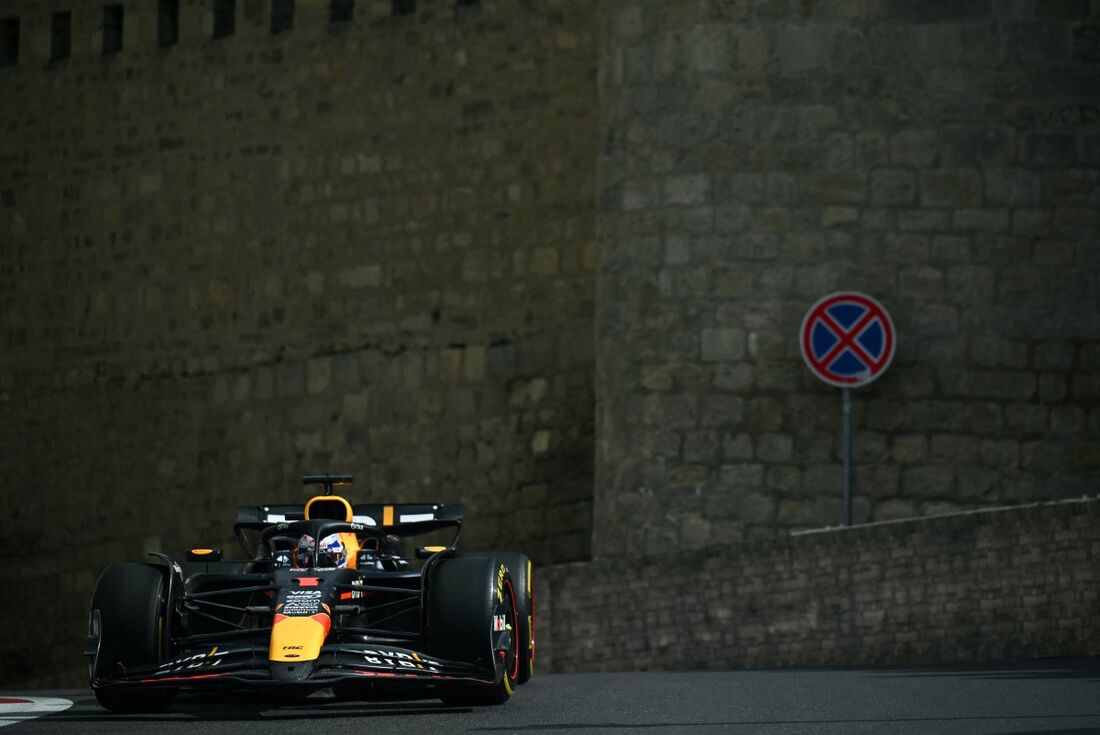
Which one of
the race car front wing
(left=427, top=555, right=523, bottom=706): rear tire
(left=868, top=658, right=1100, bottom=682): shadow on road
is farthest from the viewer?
(left=868, top=658, right=1100, bottom=682): shadow on road

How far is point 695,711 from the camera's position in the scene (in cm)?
982

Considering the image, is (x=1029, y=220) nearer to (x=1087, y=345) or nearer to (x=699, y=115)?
(x=1087, y=345)

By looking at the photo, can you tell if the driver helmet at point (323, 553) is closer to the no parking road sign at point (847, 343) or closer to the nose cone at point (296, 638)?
the nose cone at point (296, 638)

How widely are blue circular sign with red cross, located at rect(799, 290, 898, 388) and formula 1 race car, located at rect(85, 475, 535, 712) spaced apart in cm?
582

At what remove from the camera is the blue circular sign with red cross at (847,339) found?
54.6 ft

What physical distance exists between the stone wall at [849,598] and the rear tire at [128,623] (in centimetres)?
557

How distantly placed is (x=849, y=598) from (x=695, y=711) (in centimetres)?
534

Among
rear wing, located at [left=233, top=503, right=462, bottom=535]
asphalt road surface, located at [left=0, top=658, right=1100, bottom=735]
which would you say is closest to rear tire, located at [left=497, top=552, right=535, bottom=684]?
asphalt road surface, located at [left=0, top=658, right=1100, bottom=735]

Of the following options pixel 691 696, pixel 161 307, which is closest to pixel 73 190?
pixel 161 307

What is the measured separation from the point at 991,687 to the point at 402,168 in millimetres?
11080

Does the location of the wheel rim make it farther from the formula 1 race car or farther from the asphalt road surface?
the asphalt road surface

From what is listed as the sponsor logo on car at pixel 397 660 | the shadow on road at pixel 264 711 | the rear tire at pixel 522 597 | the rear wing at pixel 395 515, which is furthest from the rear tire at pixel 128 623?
the rear wing at pixel 395 515

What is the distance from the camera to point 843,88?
57.1ft

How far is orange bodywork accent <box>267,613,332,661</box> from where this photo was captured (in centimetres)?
954
